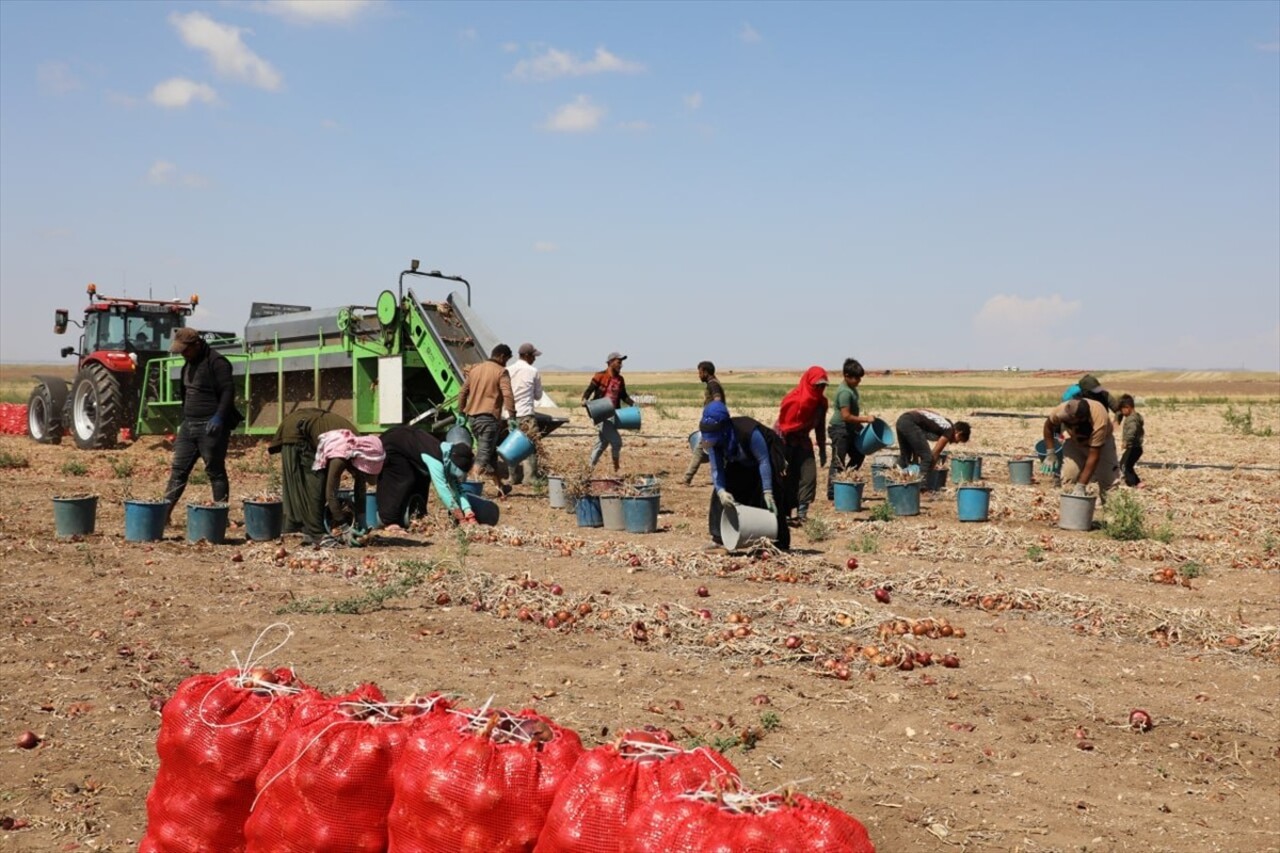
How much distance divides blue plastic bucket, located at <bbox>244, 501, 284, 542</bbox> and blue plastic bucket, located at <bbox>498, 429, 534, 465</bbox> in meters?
3.62

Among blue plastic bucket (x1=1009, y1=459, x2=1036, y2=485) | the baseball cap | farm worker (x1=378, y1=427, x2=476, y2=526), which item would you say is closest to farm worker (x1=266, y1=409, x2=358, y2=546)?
farm worker (x1=378, y1=427, x2=476, y2=526)

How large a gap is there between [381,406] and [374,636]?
10.1 m

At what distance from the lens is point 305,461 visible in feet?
34.6

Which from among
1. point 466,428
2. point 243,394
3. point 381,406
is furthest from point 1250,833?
point 243,394

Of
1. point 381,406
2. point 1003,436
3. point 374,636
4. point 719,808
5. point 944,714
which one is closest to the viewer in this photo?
point 719,808

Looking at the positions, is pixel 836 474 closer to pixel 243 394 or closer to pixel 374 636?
pixel 374 636

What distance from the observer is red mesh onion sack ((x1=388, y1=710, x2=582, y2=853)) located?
3.42m

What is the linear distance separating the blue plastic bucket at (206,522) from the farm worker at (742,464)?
14.8 ft

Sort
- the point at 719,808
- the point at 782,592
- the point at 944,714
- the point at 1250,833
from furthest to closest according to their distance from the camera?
1. the point at 782,592
2. the point at 944,714
3. the point at 1250,833
4. the point at 719,808

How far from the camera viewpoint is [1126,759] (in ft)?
18.2

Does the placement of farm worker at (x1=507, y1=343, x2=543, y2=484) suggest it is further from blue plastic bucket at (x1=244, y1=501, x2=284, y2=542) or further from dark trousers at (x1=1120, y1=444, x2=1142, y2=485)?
dark trousers at (x1=1120, y1=444, x2=1142, y2=485)

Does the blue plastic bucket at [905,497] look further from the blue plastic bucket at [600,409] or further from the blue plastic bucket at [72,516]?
the blue plastic bucket at [72,516]

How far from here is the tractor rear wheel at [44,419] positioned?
22.8 m

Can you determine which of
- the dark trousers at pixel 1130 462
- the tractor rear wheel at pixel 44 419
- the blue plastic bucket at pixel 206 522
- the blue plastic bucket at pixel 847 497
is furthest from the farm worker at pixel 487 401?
the tractor rear wheel at pixel 44 419
